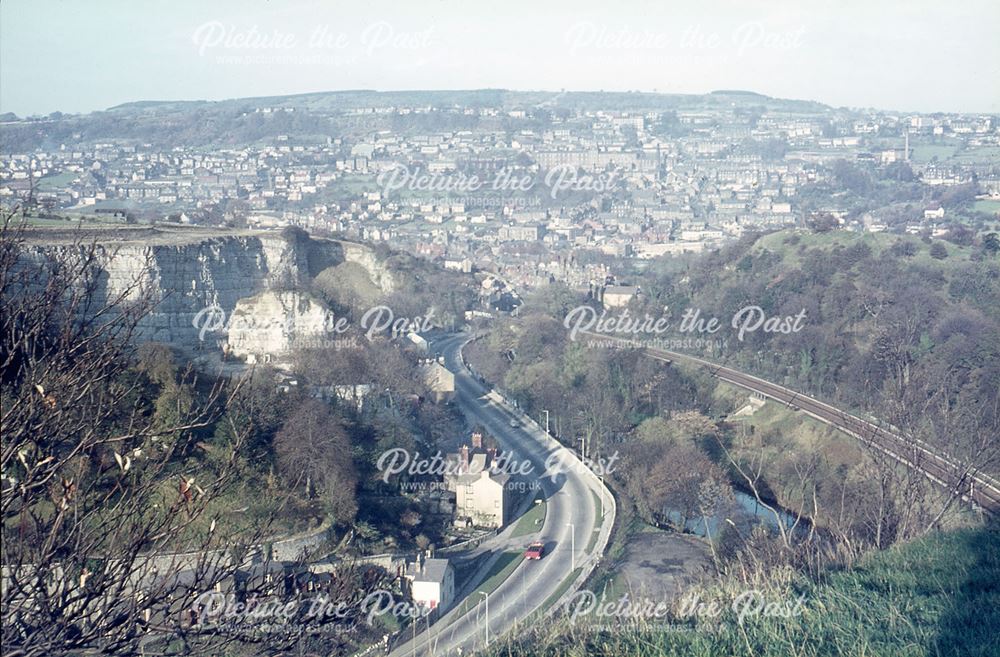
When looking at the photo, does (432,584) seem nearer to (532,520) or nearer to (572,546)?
(572,546)

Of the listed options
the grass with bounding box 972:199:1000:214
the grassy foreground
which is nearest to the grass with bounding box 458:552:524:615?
the grassy foreground

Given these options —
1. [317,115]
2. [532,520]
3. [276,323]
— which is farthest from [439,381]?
[317,115]

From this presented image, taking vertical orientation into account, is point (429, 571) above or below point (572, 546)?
above

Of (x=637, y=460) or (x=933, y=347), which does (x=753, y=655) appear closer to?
(x=637, y=460)

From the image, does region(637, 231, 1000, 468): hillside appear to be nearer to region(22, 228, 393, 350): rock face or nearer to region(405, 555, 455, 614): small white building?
region(405, 555, 455, 614): small white building

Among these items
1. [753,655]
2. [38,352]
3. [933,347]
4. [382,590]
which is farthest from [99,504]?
[933,347]

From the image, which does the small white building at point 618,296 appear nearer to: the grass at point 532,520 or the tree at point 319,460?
the grass at point 532,520
